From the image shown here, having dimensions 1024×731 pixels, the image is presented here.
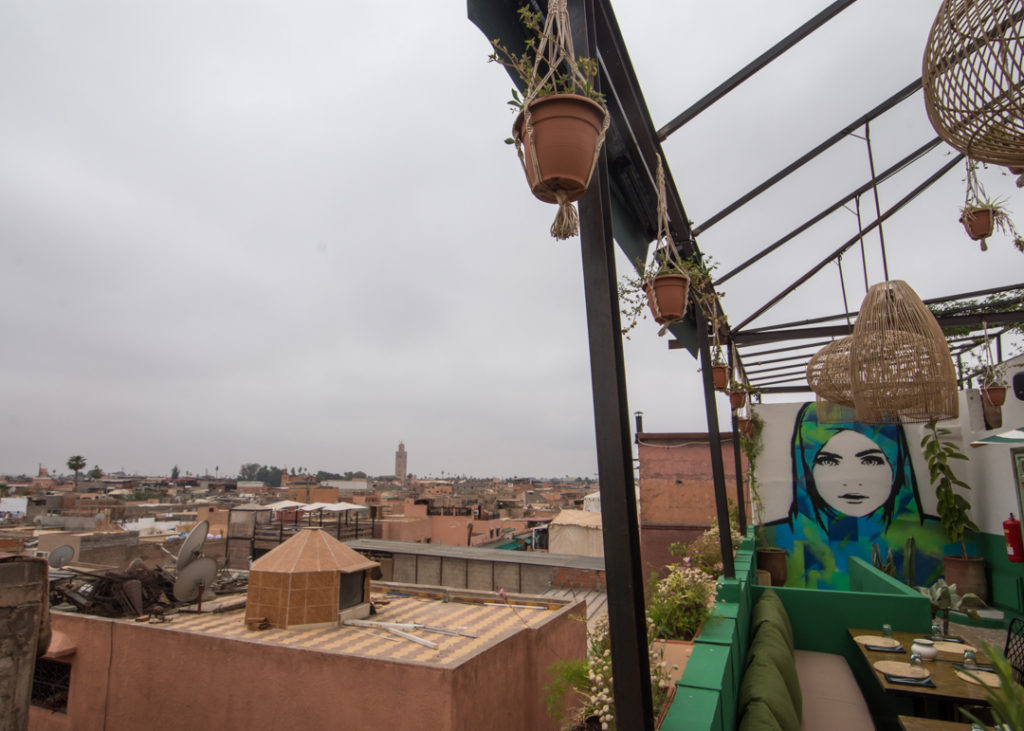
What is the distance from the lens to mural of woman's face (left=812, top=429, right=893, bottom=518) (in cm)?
888

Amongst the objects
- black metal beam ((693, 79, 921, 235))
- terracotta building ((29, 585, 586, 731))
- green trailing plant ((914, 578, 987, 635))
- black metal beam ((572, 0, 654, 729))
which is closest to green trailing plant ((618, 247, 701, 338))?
black metal beam ((572, 0, 654, 729))

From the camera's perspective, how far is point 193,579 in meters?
10.6

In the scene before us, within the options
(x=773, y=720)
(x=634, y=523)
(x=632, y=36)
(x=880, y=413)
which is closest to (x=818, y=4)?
(x=632, y=36)

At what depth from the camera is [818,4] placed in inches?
135

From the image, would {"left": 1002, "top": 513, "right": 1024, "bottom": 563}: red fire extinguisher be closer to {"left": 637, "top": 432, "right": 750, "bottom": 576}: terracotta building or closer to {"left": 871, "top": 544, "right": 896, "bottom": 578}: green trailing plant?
{"left": 871, "top": 544, "right": 896, "bottom": 578}: green trailing plant

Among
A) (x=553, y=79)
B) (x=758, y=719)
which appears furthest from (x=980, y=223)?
(x=553, y=79)

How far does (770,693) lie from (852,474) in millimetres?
7527

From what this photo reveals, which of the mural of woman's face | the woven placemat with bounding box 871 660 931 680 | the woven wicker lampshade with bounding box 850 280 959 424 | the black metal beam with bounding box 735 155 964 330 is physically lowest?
the woven placemat with bounding box 871 660 931 680

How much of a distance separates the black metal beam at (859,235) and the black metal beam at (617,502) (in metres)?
3.71

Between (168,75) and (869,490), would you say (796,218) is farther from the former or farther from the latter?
(168,75)

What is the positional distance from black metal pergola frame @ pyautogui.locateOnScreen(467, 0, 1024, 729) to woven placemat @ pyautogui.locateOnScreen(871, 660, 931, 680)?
125 centimetres

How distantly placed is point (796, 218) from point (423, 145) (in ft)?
13.0

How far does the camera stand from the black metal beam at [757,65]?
329 cm

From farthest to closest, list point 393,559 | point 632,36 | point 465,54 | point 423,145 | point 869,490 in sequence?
point 393,559
point 869,490
point 423,145
point 632,36
point 465,54
